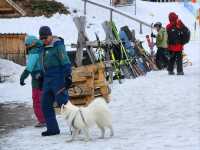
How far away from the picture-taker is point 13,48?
2202cm

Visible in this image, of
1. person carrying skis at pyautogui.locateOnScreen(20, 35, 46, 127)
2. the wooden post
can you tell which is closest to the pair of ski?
the wooden post

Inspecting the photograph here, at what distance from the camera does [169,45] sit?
18391 mm

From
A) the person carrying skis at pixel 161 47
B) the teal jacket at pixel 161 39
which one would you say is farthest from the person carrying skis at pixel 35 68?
the teal jacket at pixel 161 39

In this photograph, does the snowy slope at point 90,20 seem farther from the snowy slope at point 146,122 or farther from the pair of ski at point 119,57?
the snowy slope at point 146,122

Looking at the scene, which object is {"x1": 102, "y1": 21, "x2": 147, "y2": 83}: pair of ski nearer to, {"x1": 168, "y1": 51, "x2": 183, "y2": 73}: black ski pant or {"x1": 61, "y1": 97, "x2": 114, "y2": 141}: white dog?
{"x1": 168, "y1": 51, "x2": 183, "y2": 73}: black ski pant

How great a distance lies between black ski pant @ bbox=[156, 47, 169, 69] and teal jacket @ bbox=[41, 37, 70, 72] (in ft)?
33.2

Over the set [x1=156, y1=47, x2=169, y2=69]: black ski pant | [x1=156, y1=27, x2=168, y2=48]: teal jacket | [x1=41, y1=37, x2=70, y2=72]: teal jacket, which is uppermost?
[x1=41, y1=37, x2=70, y2=72]: teal jacket

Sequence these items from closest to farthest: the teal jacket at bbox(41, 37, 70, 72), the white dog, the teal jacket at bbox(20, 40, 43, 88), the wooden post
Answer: the white dog
the teal jacket at bbox(41, 37, 70, 72)
the teal jacket at bbox(20, 40, 43, 88)
the wooden post

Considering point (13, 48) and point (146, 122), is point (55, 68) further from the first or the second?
point (13, 48)

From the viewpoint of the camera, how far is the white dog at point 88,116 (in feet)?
33.0

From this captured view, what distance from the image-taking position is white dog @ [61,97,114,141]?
10070 millimetres

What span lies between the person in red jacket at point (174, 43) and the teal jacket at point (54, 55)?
7.77m

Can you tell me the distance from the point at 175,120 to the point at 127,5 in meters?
29.0

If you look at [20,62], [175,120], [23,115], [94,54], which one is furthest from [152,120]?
[20,62]
